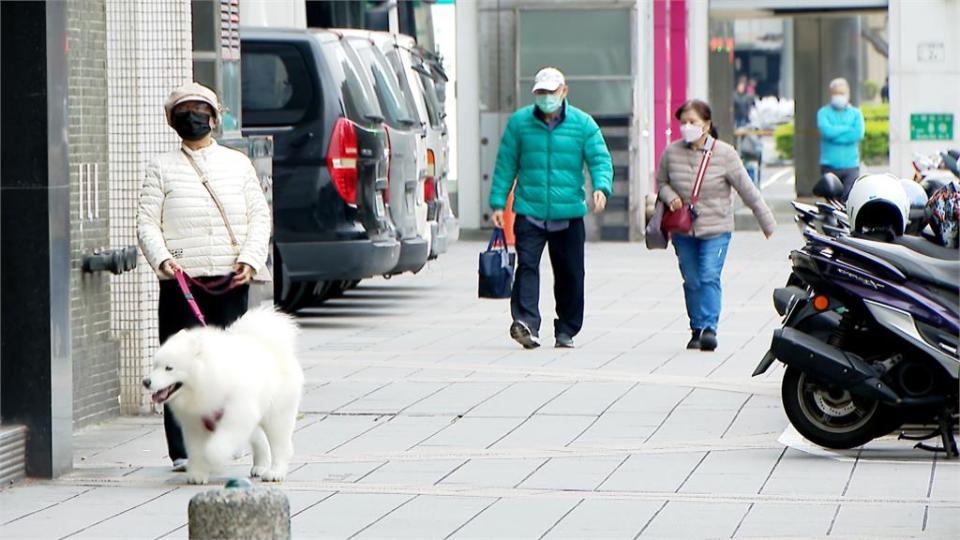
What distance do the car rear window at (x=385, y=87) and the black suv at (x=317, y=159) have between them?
A: 0.44m

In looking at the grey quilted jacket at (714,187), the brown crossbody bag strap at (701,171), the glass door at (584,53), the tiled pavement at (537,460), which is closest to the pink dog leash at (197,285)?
the tiled pavement at (537,460)

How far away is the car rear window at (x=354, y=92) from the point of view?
1523 centimetres

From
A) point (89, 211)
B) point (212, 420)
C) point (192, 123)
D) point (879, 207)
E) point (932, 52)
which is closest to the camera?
point (212, 420)


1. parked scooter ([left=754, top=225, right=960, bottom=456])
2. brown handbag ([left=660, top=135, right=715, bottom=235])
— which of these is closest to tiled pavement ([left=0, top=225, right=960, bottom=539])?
parked scooter ([left=754, top=225, right=960, bottom=456])

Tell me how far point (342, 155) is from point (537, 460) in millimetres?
6100

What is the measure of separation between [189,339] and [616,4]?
628 inches

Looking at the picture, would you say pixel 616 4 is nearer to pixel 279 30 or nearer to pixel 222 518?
pixel 279 30

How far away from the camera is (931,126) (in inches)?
914

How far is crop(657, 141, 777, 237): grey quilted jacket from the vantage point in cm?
1353

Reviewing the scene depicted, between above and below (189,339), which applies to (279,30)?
above

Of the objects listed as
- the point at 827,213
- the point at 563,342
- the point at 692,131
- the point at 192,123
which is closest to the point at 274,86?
the point at 563,342

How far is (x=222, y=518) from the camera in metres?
5.45

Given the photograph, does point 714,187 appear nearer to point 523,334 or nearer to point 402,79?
point 523,334

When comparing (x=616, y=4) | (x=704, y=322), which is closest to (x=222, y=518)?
(x=704, y=322)
